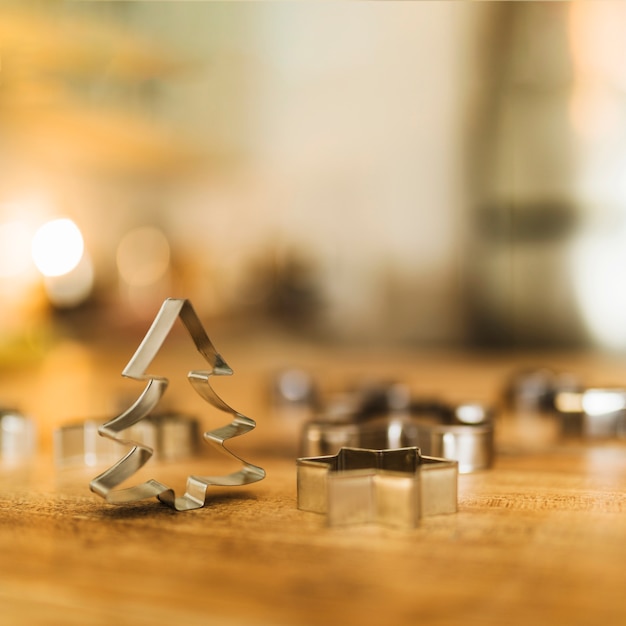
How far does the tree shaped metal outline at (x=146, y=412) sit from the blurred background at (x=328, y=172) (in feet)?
5.32

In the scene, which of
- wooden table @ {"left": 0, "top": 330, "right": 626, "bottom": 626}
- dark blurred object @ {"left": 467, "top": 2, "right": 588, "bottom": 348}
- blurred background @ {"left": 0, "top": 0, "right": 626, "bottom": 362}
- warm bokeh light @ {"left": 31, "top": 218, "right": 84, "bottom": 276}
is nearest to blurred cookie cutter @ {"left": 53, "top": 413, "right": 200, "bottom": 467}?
wooden table @ {"left": 0, "top": 330, "right": 626, "bottom": 626}

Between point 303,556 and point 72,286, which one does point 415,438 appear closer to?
point 303,556

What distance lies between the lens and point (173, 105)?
293 centimetres

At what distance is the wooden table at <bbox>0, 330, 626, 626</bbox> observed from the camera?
272 mm

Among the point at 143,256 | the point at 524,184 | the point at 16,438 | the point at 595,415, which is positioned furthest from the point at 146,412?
the point at 143,256

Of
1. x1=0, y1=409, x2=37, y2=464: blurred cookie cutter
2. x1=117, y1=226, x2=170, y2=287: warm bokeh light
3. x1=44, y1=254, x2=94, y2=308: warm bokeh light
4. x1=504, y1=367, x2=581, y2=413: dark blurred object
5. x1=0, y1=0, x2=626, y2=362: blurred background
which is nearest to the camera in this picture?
x1=0, y1=409, x2=37, y2=464: blurred cookie cutter

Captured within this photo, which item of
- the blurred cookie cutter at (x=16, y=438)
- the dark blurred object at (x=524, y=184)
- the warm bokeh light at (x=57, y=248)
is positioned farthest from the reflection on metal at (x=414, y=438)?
the warm bokeh light at (x=57, y=248)

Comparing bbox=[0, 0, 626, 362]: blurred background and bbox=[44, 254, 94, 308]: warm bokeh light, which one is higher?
bbox=[0, 0, 626, 362]: blurred background

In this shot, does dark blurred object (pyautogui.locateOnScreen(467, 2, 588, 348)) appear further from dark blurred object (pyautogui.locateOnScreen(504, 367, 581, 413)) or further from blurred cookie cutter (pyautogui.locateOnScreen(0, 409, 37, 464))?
blurred cookie cutter (pyautogui.locateOnScreen(0, 409, 37, 464))

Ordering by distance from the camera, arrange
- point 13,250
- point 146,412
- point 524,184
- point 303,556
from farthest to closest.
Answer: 1. point 13,250
2. point 524,184
3. point 146,412
4. point 303,556

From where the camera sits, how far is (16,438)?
2.05 ft

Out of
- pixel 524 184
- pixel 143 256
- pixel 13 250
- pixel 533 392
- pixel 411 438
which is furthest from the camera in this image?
pixel 143 256

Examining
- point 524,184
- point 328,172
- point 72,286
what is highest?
point 328,172

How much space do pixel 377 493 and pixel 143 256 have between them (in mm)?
2679
